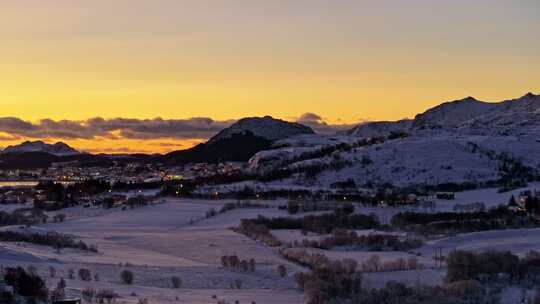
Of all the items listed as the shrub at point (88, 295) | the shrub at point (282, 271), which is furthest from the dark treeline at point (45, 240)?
the shrub at point (88, 295)

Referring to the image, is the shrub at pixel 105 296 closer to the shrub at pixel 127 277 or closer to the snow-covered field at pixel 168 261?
the snow-covered field at pixel 168 261

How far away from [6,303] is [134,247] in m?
39.7

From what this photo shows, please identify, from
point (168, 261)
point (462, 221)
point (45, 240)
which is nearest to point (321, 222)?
point (462, 221)

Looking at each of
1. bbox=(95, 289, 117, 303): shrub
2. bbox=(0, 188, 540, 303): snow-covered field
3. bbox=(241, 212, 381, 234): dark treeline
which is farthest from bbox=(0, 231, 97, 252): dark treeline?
bbox=(241, 212, 381, 234): dark treeline

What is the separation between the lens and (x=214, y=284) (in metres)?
40.2

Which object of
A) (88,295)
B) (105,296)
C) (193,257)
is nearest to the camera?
(88,295)

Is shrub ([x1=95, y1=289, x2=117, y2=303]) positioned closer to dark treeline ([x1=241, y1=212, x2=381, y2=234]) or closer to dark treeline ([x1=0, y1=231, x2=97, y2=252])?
dark treeline ([x1=0, y1=231, x2=97, y2=252])

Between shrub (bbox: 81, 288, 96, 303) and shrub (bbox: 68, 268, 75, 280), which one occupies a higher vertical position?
shrub (bbox: 81, 288, 96, 303)

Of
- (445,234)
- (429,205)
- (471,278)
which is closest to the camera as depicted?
(471,278)

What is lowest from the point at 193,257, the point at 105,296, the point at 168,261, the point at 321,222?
the point at 193,257

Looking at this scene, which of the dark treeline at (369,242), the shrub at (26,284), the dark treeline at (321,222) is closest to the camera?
Answer: the shrub at (26,284)

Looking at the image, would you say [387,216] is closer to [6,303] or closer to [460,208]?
[460,208]

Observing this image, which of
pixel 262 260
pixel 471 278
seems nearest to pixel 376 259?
pixel 262 260

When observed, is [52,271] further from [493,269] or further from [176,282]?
[493,269]
